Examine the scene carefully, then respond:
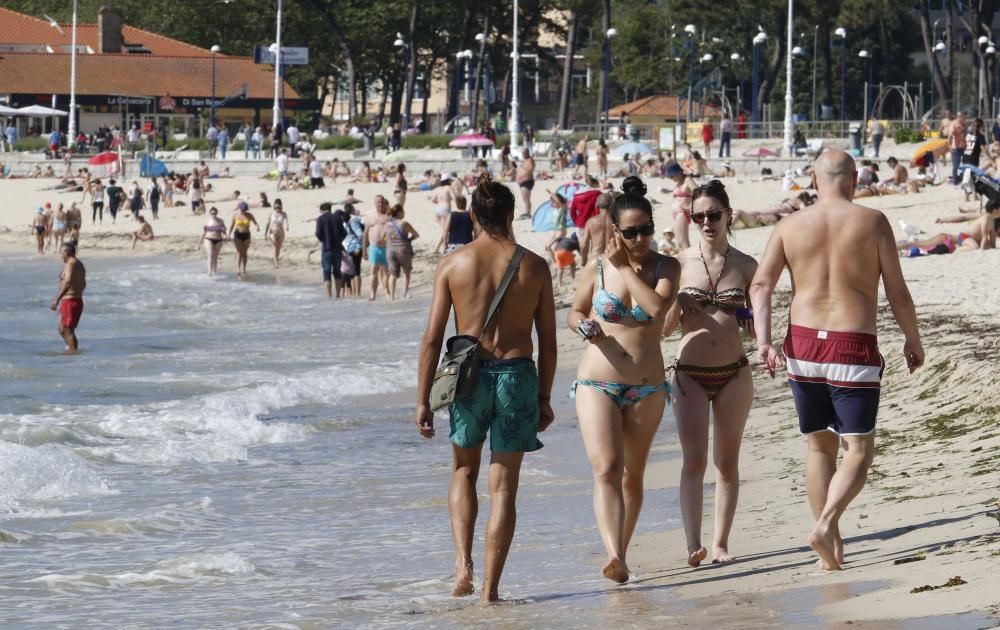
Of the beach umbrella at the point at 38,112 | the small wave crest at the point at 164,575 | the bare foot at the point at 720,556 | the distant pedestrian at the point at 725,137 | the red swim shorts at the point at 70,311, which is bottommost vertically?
the small wave crest at the point at 164,575

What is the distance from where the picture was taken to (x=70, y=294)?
1745 cm

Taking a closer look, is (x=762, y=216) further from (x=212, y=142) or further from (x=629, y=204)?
(x=212, y=142)

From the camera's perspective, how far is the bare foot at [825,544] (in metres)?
5.57

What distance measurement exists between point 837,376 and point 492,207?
132 centimetres

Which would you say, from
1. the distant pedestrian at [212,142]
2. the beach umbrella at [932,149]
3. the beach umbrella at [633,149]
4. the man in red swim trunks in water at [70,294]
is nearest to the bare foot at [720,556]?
the man in red swim trunks in water at [70,294]

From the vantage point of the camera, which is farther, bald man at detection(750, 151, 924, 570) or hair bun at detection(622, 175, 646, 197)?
hair bun at detection(622, 175, 646, 197)

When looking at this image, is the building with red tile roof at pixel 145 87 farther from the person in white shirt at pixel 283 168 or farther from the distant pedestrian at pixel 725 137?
the distant pedestrian at pixel 725 137

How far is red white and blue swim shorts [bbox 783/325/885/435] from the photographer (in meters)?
5.53

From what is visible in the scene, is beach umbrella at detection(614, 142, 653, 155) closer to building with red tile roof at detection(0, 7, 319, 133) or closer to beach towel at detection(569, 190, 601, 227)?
beach towel at detection(569, 190, 601, 227)

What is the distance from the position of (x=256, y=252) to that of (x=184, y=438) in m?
22.6

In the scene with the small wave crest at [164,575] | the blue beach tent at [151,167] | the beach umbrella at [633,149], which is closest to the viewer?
the small wave crest at [164,575]

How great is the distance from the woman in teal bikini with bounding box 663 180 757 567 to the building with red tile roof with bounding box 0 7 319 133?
66540mm

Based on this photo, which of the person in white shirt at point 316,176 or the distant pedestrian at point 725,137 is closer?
the distant pedestrian at point 725,137

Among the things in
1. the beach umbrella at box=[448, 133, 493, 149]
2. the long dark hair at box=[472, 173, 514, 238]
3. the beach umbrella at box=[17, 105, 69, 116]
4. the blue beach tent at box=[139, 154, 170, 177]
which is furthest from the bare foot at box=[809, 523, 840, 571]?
the beach umbrella at box=[17, 105, 69, 116]
